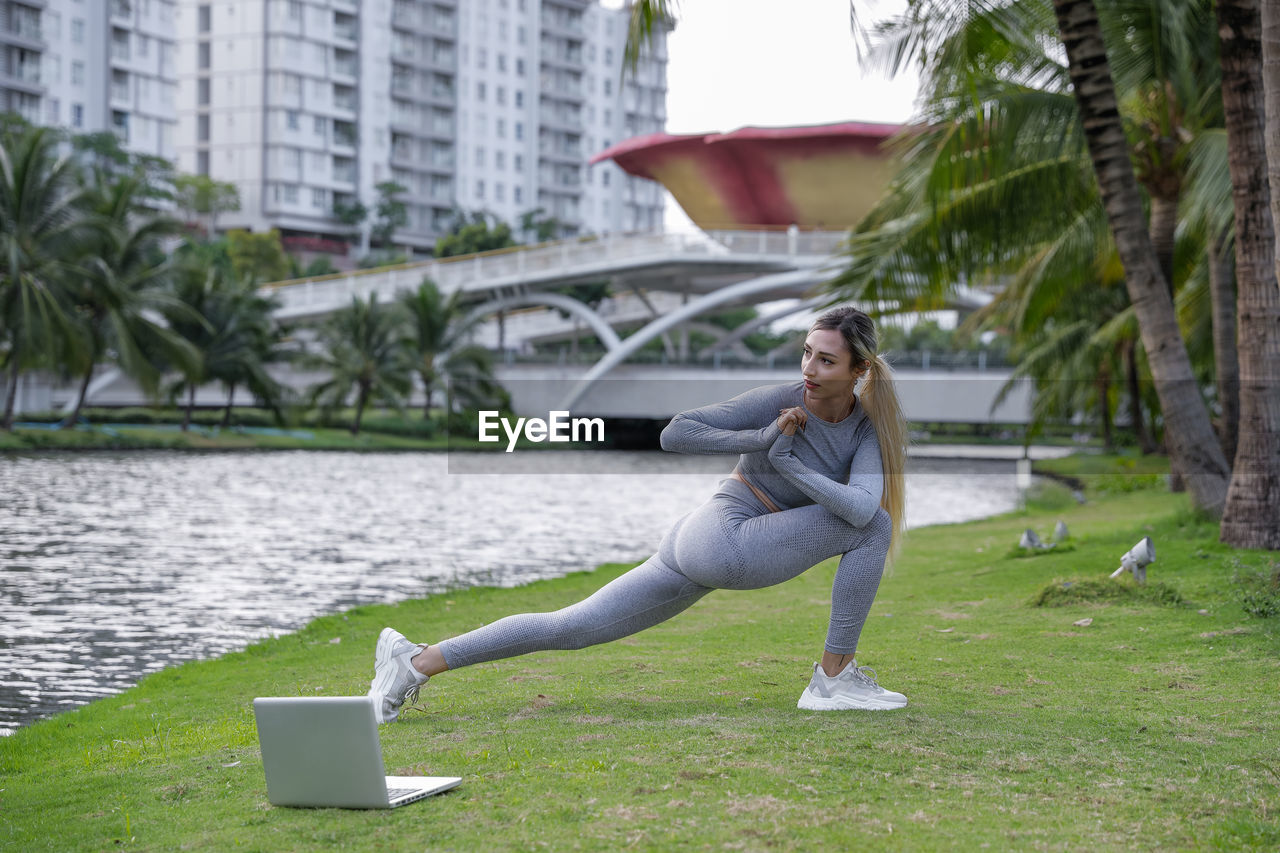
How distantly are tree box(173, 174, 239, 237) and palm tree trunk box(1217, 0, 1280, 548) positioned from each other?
6574cm

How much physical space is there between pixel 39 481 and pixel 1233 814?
70.9 feet

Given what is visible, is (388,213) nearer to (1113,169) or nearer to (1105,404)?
(1105,404)

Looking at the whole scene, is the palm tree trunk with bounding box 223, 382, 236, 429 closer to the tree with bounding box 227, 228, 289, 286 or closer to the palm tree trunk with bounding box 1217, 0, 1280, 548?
the tree with bounding box 227, 228, 289, 286

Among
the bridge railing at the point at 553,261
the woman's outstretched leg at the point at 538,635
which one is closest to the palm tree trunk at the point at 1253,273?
the woman's outstretched leg at the point at 538,635

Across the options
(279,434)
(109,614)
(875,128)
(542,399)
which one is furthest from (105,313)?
(875,128)

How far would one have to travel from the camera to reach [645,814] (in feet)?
9.74

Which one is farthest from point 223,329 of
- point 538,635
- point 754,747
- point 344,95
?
point 344,95

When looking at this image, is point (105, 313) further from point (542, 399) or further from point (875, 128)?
point (875, 128)

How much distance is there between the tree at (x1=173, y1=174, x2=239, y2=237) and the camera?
6943 centimetres

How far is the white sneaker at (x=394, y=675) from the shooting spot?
4.00 metres

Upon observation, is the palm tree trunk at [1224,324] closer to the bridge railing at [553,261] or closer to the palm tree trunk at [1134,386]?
the palm tree trunk at [1134,386]

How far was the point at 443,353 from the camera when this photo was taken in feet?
143

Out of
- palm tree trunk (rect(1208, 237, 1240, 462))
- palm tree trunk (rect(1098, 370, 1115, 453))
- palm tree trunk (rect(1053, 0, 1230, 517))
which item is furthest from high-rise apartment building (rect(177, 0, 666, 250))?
palm tree trunk (rect(1053, 0, 1230, 517))

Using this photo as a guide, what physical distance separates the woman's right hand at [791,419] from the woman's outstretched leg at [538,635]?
0.56m
